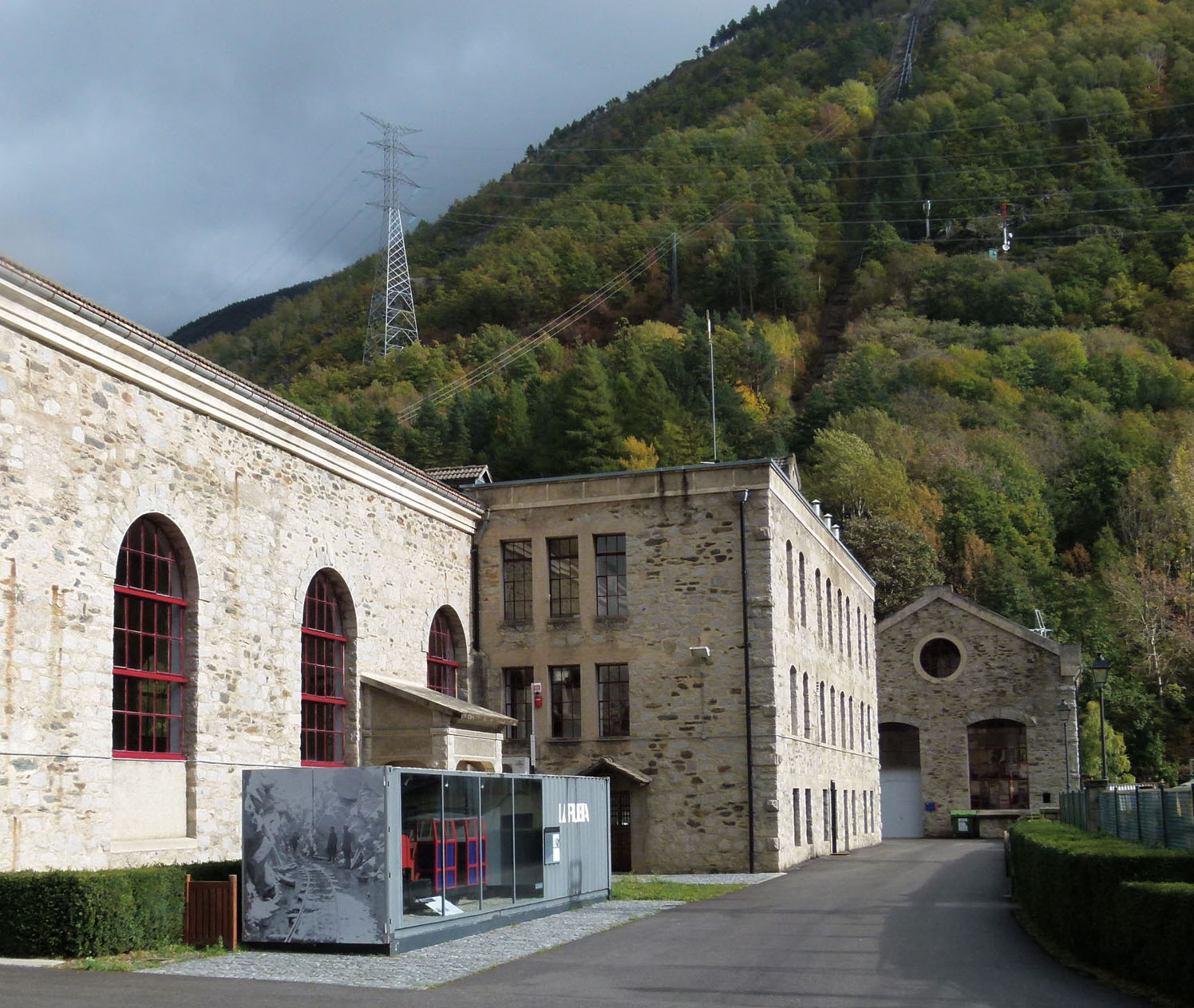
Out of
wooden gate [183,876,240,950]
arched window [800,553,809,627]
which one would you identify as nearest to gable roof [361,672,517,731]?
wooden gate [183,876,240,950]

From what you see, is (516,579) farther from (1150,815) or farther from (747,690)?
(1150,815)

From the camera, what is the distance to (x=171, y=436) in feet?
63.9

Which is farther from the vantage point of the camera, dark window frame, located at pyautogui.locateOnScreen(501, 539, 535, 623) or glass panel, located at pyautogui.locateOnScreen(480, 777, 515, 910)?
dark window frame, located at pyautogui.locateOnScreen(501, 539, 535, 623)

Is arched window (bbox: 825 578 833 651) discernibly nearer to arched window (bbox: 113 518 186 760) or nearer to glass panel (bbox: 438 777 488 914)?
glass panel (bbox: 438 777 488 914)

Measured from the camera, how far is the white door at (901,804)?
2085 inches

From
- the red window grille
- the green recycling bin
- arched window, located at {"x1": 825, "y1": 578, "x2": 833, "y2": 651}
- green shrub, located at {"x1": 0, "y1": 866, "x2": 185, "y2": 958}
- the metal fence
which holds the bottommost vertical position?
the green recycling bin

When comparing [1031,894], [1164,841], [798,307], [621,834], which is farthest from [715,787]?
[798,307]

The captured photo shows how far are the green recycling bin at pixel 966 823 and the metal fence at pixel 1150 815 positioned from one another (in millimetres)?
Result: 30740

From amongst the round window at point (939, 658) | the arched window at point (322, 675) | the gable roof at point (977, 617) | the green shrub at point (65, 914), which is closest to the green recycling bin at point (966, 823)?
the round window at point (939, 658)

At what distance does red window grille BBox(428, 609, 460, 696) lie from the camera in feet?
95.3

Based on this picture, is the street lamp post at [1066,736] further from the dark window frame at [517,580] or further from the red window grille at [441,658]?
the red window grille at [441,658]

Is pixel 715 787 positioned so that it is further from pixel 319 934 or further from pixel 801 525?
pixel 319 934

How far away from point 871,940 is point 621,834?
13072 millimetres

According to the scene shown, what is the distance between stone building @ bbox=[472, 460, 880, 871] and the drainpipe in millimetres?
34
